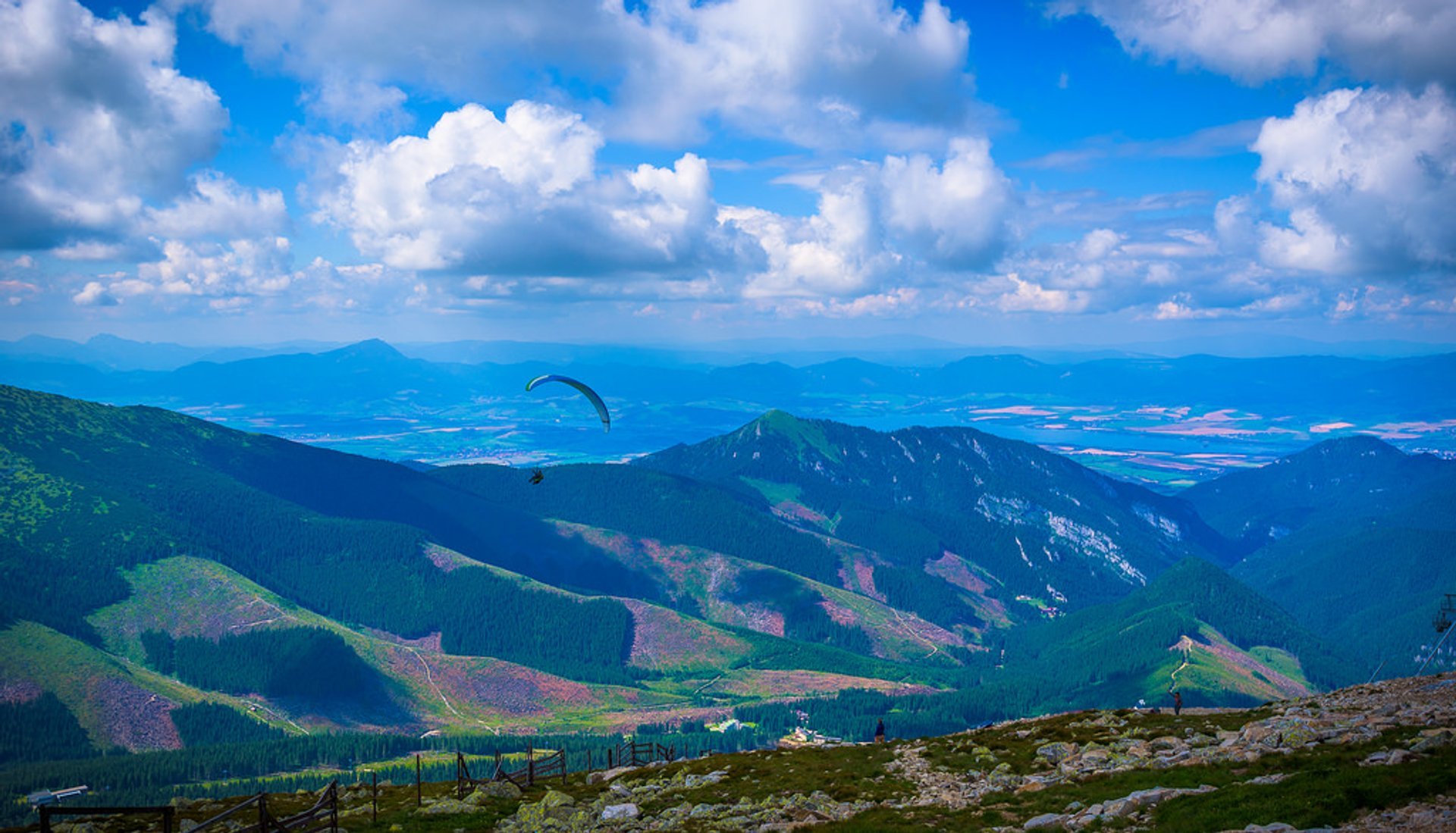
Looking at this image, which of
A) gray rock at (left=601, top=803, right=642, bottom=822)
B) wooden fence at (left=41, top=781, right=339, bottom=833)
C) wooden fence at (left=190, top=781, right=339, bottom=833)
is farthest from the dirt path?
wooden fence at (left=41, top=781, right=339, bottom=833)

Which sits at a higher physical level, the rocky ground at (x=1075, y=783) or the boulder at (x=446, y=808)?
the rocky ground at (x=1075, y=783)

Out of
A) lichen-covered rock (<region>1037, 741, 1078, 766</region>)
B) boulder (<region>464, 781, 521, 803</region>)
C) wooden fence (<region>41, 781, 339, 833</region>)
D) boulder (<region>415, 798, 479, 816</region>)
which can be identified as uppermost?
wooden fence (<region>41, 781, 339, 833</region>)

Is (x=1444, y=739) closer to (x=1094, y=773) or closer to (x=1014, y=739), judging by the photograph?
(x=1094, y=773)

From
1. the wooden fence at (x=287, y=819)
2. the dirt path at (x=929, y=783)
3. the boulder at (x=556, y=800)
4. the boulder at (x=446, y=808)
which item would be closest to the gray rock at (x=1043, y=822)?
the dirt path at (x=929, y=783)

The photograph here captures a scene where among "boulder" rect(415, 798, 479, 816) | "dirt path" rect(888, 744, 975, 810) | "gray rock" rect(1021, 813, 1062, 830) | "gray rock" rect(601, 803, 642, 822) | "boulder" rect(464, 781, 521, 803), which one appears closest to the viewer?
"gray rock" rect(1021, 813, 1062, 830)

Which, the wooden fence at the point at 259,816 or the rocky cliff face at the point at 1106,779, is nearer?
the rocky cliff face at the point at 1106,779

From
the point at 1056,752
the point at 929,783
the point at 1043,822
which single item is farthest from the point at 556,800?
the point at 1056,752

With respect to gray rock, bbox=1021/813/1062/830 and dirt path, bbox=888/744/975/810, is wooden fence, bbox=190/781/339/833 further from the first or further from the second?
gray rock, bbox=1021/813/1062/830

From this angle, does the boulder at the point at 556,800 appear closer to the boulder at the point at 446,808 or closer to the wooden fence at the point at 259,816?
the boulder at the point at 446,808

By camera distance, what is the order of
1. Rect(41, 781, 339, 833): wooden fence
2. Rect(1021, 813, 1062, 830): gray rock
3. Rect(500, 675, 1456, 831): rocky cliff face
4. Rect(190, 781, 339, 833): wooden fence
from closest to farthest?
Rect(500, 675, 1456, 831): rocky cliff face, Rect(41, 781, 339, 833): wooden fence, Rect(190, 781, 339, 833): wooden fence, Rect(1021, 813, 1062, 830): gray rock

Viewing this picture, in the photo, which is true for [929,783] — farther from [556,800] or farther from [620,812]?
[556,800]
